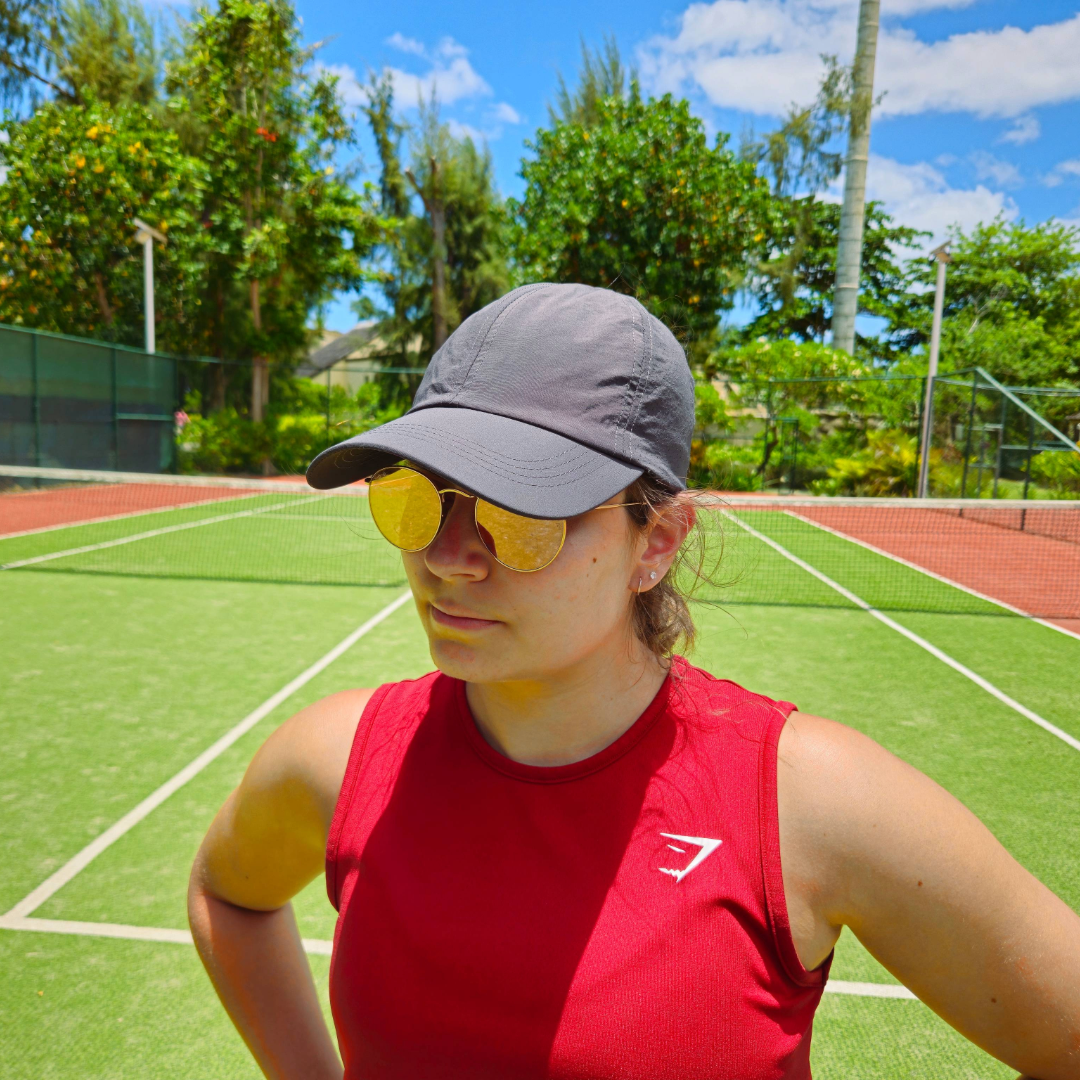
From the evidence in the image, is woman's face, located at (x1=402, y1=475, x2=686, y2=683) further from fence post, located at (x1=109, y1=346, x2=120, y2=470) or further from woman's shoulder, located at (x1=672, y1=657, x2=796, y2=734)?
fence post, located at (x1=109, y1=346, x2=120, y2=470)

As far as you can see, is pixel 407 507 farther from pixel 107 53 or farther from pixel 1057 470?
pixel 107 53

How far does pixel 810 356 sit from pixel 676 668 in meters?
23.7

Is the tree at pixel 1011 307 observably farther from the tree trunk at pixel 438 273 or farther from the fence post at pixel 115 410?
the fence post at pixel 115 410

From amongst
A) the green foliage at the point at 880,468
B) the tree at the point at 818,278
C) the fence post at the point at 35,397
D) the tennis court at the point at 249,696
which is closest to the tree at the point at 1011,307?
the tree at the point at 818,278

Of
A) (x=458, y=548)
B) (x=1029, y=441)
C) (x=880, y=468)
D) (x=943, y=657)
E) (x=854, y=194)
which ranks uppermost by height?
(x=854, y=194)

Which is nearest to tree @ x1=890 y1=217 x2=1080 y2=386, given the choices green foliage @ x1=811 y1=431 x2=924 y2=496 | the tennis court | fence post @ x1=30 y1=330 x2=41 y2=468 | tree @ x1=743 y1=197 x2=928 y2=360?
tree @ x1=743 y1=197 x2=928 y2=360

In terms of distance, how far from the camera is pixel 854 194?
27.0 meters

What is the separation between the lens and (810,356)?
23656 mm

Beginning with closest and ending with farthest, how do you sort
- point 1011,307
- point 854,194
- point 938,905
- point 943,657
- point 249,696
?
1. point 938,905
2. point 249,696
3. point 943,657
4. point 854,194
5. point 1011,307

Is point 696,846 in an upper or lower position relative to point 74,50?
lower

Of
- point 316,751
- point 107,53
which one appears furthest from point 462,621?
point 107,53

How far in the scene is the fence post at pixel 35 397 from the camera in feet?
54.0

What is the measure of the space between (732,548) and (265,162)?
1949cm

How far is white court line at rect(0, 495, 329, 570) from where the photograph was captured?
35.9 feet
